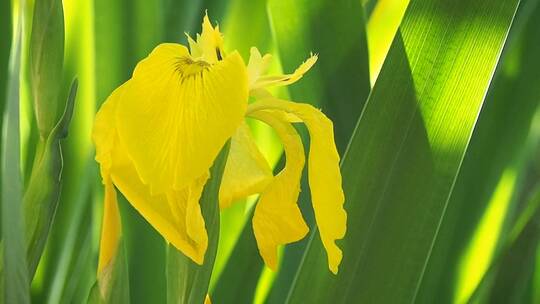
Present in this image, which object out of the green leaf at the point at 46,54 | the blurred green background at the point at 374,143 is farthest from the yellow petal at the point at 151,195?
the blurred green background at the point at 374,143

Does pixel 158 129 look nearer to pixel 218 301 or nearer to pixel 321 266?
pixel 321 266

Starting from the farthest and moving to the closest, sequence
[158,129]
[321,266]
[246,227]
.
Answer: [246,227], [321,266], [158,129]

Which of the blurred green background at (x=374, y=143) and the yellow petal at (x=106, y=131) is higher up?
the yellow petal at (x=106, y=131)

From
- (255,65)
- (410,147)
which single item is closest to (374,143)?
(410,147)

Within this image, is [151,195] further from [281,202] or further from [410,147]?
[410,147]

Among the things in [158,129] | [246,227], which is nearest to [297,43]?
[246,227]

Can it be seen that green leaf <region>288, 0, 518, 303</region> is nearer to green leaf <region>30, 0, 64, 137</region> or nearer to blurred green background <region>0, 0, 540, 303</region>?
blurred green background <region>0, 0, 540, 303</region>

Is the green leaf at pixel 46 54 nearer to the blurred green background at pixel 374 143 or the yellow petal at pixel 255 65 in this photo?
the yellow petal at pixel 255 65
